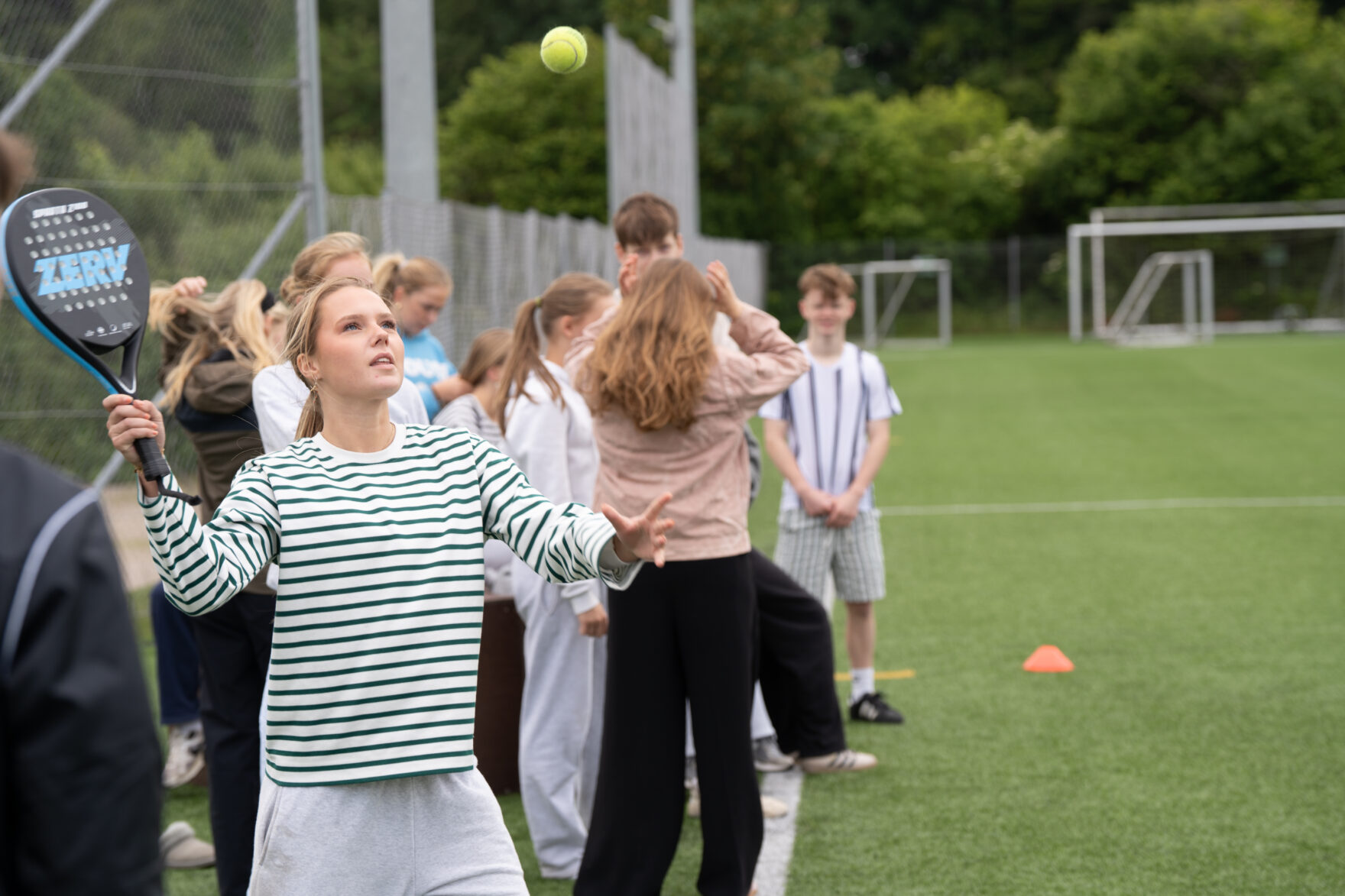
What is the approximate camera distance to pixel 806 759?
5.63 metres

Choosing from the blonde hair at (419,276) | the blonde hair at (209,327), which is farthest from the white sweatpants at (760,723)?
the blonde hair at (209,327)

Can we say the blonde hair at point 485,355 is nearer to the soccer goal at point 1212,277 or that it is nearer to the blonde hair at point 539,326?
the blonde hair at point 539,326

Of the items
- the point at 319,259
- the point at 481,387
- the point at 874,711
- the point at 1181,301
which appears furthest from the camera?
the point at 1181,301

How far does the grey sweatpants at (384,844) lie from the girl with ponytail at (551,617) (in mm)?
1939

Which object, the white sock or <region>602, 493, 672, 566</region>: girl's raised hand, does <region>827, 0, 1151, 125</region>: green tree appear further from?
<region>602, 493, 672, 566</region>: girl's raised hand

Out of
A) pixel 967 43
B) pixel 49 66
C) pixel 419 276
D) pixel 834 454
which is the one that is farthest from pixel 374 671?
pixel 967 43

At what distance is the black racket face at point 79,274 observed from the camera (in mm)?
2051

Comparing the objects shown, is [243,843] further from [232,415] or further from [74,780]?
[74,780]

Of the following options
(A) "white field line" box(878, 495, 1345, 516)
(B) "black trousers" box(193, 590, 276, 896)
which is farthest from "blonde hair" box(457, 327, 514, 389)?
(A) "white field line" box(878, 495, 1345, 516)

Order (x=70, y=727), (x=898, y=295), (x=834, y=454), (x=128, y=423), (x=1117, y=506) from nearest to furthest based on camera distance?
Result: (x=70, y=727) < (x=128, y=423) < (x=834, y=454) < (x=1117, y=506) < (x=898, y=295)

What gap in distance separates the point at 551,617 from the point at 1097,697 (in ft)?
10.2

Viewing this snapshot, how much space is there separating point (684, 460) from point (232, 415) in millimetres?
1321

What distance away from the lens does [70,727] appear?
145cm

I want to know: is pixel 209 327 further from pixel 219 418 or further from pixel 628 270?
pixel 628 270
